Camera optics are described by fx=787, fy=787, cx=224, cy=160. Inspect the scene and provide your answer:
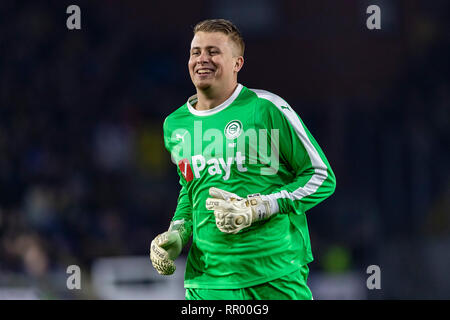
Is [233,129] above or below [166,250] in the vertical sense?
above

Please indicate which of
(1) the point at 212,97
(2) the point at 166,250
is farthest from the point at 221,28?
(2) the point at 166,250

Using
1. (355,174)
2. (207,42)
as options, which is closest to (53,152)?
(355,174)

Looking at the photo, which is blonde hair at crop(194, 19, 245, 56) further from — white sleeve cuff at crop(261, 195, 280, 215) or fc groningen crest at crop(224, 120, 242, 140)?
white sleeve cuff at crop(261, 195, 280, 215)

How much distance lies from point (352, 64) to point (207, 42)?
1064 cm

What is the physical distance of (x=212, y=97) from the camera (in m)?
3.97

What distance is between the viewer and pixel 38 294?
7.43 m

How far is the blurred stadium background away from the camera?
10539mm

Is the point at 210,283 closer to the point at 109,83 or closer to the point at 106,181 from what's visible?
the point at 106,181

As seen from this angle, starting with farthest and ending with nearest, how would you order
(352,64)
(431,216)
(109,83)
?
1. (352,64)
2. (109,83)
3. (431,216)

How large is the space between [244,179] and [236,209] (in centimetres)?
26

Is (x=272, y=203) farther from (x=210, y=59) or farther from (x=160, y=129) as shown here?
(x=160, y=129)

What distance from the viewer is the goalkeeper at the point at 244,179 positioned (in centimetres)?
383

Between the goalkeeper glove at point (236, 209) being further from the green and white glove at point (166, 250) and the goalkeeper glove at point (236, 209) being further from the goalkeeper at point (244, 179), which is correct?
the green and white glove at point (166, 250)

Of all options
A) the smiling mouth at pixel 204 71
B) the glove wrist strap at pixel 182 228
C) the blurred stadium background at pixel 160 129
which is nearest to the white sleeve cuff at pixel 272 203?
the glove wrist strap at pixel 182 228
